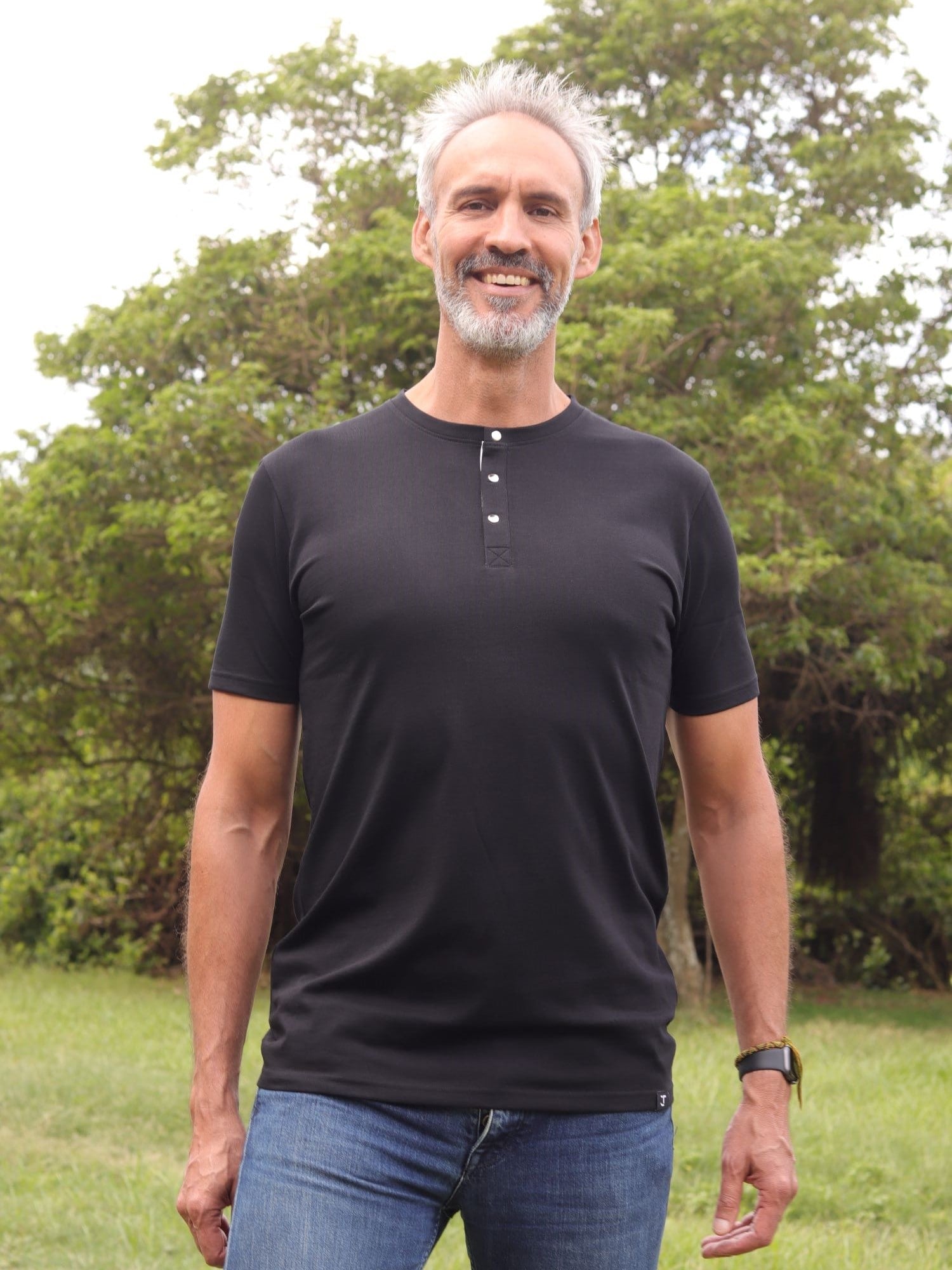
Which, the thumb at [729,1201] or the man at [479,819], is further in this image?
the thumb at [729,1201]

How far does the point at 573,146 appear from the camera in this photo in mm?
2416

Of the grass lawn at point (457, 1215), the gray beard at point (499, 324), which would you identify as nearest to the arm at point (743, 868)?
the gray beard at point (499, 324)

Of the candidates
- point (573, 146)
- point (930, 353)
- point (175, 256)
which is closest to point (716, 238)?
point (930, 353)

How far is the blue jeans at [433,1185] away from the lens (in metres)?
1.92

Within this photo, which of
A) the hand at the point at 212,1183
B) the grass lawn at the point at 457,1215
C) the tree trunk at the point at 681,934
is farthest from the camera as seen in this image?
the tree trunk at the point at 681,934

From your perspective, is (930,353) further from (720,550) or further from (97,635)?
(720,550)

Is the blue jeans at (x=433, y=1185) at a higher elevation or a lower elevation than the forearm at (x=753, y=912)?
lower

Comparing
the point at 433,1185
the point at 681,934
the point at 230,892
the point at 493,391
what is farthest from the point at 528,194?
the point at 681,934

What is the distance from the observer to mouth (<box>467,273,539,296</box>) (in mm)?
2303

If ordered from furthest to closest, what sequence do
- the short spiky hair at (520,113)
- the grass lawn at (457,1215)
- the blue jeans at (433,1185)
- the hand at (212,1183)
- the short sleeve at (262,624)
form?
the grass lawn at (457,1215), the short spiky hair at (520,113), the short sleeve at (262,624), the hand at (212,1183), the blue jeans at (433,1185)

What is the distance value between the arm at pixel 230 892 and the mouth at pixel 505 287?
2.22 ft

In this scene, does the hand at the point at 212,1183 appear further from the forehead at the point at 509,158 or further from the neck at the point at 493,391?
the forehead at the point at 509,158

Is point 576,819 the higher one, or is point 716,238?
point 716,238

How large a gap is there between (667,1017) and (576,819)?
31 cm
